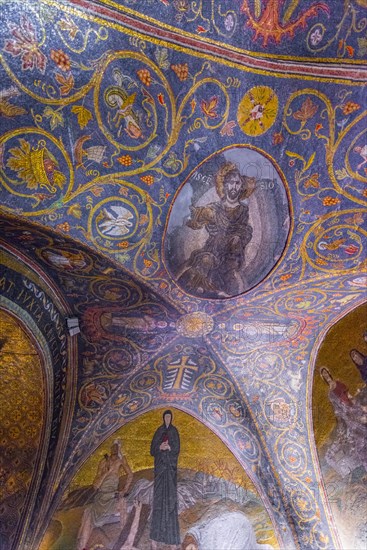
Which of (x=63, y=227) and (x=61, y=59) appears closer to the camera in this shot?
(x=61, y=59)

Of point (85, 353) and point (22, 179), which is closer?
point (22, 179)

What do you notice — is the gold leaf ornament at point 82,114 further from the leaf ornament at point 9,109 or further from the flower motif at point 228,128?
the flower motif at point 228,128

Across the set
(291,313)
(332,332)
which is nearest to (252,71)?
(291,313)

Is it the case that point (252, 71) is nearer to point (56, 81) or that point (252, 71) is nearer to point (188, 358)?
point (56, 81)

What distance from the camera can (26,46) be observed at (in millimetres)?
6648

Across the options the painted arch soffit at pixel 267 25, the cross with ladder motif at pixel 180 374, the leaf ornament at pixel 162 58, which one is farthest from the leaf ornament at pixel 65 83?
the cross with ladder motif at pixel 180 374

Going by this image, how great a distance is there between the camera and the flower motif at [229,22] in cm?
697

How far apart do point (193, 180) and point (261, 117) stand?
1.16 m

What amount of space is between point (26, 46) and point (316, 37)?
3248 millimetres

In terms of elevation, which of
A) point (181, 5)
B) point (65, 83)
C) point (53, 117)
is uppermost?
point (181, 5)

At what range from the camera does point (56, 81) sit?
6969mm

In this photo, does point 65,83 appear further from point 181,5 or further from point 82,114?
point 181,5

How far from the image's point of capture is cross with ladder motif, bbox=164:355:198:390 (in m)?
10.3

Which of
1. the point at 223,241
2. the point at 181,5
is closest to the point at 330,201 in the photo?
the point at 223,241
